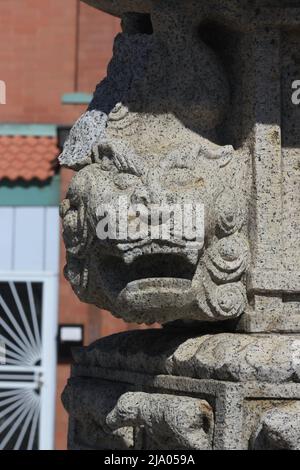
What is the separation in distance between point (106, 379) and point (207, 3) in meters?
1.17

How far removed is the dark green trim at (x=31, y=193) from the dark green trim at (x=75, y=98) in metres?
0.72

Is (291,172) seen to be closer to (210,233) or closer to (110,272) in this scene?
(210,233)

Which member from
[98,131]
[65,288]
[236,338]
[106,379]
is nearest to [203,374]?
[236,338]

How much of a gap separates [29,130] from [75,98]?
483mm

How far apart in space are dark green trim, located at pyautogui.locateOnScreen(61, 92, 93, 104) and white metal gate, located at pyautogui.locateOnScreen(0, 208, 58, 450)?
1.20 metres

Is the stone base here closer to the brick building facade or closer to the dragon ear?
the dragon ear

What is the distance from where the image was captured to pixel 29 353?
300 inches

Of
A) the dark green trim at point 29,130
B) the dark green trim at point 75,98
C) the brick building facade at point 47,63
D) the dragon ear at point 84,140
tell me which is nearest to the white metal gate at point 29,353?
the brick building facade at point 47,63

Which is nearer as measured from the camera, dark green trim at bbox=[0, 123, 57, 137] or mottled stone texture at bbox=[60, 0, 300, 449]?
mottled stone texture at bbox=[60, 0, 300, 449]

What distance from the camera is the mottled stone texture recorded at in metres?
2.45

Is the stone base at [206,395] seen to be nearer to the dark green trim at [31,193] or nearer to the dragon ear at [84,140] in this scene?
the dragon ear at [84,140]

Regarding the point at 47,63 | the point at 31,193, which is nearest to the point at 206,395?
the point at 31,193

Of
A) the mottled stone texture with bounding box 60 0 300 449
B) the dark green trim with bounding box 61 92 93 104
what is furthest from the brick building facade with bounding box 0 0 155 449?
the mottled stone texture with bounding box 60 0 300 449

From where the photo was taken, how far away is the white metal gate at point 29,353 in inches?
297
